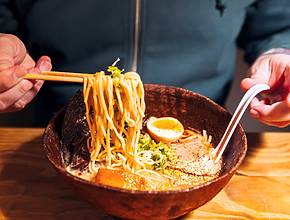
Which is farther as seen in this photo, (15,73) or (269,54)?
(269,54)

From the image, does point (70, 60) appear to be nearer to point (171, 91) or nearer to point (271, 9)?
point (171, 91)

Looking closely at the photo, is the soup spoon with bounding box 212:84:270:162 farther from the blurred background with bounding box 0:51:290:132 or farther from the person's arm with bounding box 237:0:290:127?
the blurred background with bounding box 0:51:290:132

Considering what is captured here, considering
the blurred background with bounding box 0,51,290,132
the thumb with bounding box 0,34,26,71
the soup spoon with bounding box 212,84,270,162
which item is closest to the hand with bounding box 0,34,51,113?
the thumb with bounding box 0,34,26,71

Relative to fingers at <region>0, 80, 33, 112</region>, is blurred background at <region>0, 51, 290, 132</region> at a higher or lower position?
lower

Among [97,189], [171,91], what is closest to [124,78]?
[171,91]

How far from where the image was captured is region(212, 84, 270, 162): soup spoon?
1.48 m

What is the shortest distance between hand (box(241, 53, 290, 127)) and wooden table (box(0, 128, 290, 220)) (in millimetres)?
208

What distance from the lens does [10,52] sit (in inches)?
56.7

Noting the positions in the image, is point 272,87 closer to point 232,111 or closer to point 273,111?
point 273,111

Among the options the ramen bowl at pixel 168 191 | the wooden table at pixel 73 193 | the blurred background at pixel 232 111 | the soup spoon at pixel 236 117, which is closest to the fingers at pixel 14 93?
the ramen bowl at pixel 168 191

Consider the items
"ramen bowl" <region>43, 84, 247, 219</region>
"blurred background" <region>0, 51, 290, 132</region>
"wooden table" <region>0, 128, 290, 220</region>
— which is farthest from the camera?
"blurred background" <region>0, 51, 290, 132</region>

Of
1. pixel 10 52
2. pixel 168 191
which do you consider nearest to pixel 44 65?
pixel 10 52

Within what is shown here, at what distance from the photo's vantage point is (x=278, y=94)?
1.62 metres

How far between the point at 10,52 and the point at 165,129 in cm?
57
